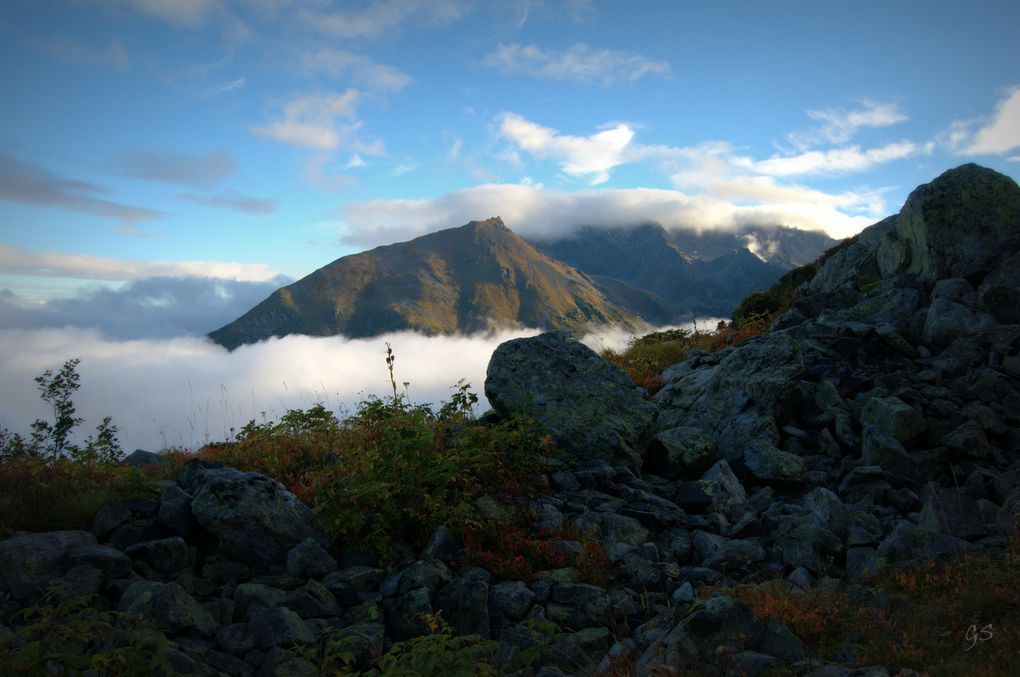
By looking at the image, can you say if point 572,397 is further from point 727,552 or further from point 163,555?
point 163,555

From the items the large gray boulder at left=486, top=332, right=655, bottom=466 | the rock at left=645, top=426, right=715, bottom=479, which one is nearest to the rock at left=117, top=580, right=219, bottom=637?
the large gray boulder at left=486, top=332, right=655, bottom=466

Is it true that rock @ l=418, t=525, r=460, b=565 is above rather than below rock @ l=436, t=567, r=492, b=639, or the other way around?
above

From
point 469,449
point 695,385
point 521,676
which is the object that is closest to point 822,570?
point 521,676

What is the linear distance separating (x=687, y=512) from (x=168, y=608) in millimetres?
7972

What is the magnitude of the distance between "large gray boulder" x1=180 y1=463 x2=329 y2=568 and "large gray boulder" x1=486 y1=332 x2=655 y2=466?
15.1 ft

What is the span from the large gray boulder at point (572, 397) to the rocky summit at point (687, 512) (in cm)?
5

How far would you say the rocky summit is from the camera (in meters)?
6.14

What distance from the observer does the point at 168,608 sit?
6.14 metres

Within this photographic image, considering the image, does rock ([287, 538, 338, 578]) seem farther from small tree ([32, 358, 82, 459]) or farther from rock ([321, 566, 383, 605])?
small tree ([32, 358, 82, 459])

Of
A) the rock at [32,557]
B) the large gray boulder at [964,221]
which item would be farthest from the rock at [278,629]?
the large gray boulder at [964,221]

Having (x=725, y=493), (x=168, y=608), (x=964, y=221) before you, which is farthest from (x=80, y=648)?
(x=964, y=221)

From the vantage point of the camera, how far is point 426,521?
8203 millimetres

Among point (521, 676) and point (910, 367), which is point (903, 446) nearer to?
point (910, 367)

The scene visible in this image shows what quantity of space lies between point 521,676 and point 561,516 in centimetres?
354
